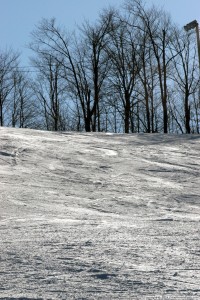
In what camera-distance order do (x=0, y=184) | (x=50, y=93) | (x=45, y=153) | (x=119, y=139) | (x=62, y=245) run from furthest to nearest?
(x=50, y=93)
(x=119, y=139)
(x=45, y=153)
(x=0, y=184)
(x=62, y=245)

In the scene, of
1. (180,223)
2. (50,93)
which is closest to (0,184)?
(180,223)

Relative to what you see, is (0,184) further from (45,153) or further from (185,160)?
(185,160)

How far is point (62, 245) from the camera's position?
6699mm

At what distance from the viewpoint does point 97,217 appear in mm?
9555

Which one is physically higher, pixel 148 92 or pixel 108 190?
pixel 148 92

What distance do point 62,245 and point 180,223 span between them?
2978 mm

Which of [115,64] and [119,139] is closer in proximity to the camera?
[119,139]

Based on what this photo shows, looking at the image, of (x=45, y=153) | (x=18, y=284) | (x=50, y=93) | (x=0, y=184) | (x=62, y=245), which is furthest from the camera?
(x=50, y=93)

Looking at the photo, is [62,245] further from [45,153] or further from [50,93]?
[50,93]

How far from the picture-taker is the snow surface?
4.95 metres

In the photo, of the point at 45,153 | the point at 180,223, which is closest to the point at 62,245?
→ the point at 180,223

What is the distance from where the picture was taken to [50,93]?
45719 millimetres

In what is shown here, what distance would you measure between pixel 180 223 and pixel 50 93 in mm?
37863

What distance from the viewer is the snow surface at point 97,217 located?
495 centimetres
